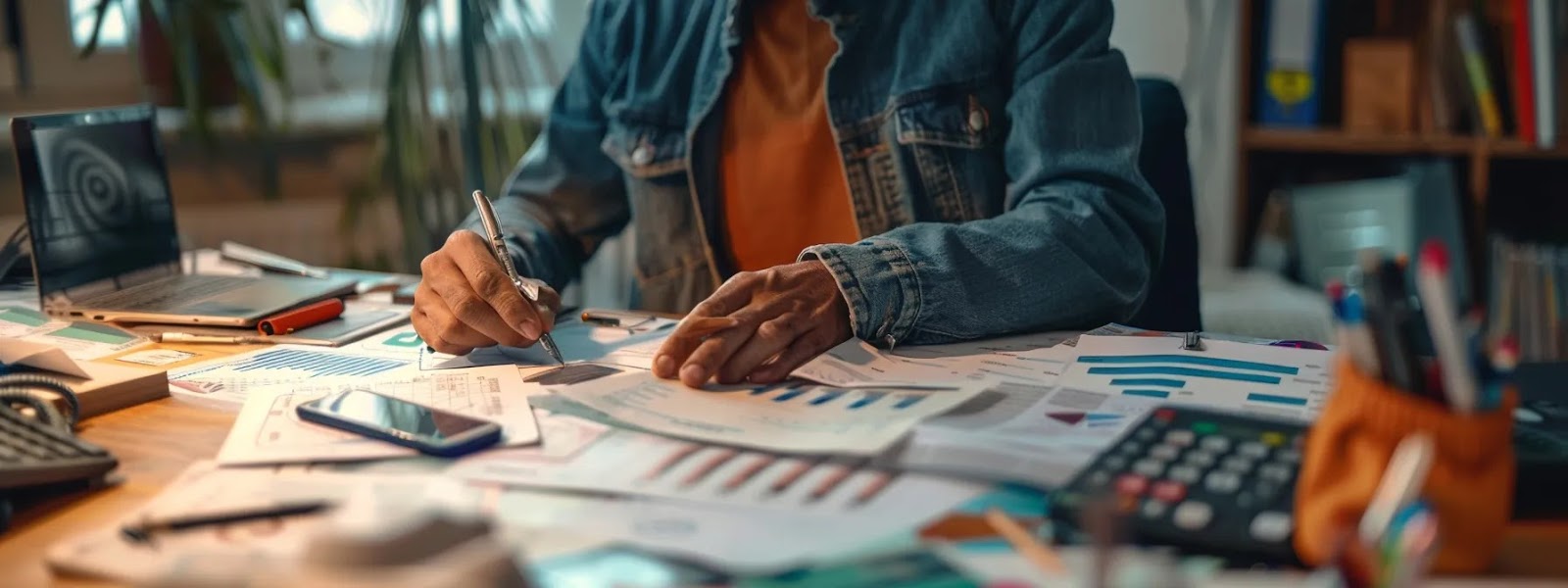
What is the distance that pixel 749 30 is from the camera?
1.38 m

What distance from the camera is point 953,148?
1.29 meters

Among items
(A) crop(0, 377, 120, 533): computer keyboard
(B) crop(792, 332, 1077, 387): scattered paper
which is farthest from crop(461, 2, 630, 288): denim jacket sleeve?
(A) crop(0, 377, 120, 533): computer keyboard

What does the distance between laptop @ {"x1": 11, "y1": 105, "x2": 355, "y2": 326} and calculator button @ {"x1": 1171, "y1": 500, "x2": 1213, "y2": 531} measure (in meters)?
0.85

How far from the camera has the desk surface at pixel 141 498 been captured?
60cm

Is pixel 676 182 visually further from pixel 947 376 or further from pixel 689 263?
pixel 947 376

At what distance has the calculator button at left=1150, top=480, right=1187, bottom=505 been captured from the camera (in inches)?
24.5

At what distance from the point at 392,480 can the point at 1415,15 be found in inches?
80.5

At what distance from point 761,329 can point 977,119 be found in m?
0.44

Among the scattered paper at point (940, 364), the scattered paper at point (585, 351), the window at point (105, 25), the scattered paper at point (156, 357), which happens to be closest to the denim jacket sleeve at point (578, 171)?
the scattered paper at point (585, 351)

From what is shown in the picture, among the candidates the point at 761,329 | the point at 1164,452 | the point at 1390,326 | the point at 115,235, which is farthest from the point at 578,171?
the point at 1390,326

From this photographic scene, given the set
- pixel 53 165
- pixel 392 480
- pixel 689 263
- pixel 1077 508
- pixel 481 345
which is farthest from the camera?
pixel 689 263

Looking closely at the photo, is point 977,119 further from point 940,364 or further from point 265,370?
point 265,370

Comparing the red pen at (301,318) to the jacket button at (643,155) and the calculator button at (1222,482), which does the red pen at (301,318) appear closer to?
the jacket button at (643,155)

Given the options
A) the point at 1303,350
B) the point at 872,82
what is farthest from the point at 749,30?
the point at 1303,350
